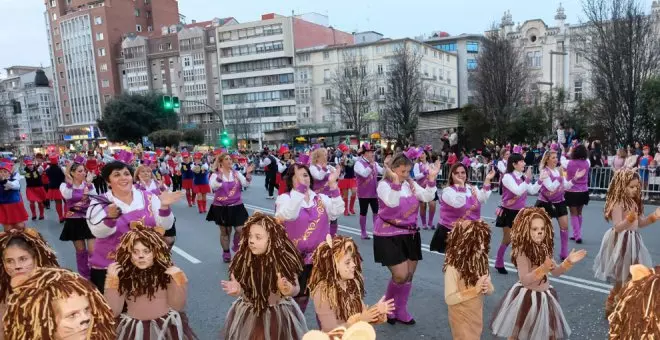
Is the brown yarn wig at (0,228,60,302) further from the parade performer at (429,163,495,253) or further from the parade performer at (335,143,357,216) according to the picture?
the parade performer at (335,143,357,216)

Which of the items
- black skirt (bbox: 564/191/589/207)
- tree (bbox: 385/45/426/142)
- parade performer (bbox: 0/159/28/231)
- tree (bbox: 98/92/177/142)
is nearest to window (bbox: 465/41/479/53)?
tree (bbox: 385/45/426/142)

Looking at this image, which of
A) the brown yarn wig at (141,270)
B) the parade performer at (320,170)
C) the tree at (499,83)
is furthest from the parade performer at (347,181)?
the tree at (499,83)

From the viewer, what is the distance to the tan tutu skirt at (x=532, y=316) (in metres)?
3.64

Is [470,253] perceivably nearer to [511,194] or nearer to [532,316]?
[532,316]

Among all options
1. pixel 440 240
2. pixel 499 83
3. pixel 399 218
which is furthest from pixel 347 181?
pixel 499 83

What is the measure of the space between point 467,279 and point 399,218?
4.43ft

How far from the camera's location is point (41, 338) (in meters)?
1.91

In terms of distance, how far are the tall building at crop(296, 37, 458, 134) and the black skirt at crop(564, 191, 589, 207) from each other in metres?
41.7

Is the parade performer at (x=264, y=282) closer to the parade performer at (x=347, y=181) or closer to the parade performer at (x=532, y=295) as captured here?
the parade performer at (x=532, y=295)

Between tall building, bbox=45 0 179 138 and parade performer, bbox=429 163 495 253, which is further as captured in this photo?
tall building, bbox=45 0 179 138

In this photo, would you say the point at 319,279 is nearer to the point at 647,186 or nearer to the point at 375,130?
the point at 647,186

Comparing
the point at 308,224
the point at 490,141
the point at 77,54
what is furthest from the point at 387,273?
the point at 77,54

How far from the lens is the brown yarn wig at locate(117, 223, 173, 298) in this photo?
3121 millimetres

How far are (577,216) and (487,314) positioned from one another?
3.78 m
